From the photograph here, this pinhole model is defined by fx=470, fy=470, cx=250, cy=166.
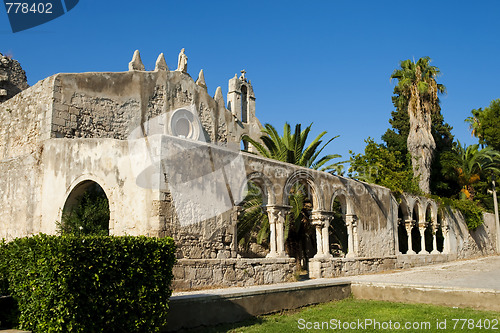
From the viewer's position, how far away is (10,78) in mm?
18094

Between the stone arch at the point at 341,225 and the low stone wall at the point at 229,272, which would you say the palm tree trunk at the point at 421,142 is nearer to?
the stone arch at the point at 341,225

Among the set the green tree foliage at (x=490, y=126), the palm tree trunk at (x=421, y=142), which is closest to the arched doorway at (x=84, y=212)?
the palm tree trunk at (x=421, y=142)

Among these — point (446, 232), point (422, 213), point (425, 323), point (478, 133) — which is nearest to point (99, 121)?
point (425, 323)

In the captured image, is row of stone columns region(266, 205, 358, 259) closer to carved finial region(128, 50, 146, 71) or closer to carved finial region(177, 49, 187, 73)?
carved finial region(128, 50, 146, 71)

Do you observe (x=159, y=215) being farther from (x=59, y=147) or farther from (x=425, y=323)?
(x=425, y=323)

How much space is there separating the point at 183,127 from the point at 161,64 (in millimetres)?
2619

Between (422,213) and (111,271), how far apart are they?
17.7 m

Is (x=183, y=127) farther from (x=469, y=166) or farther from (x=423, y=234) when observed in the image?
(x=469, y=166)

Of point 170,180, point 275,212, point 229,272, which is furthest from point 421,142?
point 170,180

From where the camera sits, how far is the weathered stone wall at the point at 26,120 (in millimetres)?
13906

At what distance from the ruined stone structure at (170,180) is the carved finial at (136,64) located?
0.14 ft

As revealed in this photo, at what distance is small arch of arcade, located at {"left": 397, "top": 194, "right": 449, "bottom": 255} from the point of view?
19594mm

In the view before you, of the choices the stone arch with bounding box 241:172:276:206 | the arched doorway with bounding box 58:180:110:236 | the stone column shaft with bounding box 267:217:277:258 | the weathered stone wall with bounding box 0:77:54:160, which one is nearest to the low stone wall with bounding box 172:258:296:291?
the stone column shaft with bounding box 267:217:277:258

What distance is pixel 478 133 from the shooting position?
123ft
